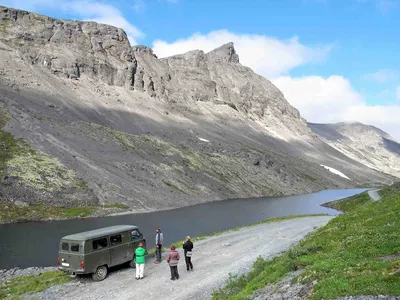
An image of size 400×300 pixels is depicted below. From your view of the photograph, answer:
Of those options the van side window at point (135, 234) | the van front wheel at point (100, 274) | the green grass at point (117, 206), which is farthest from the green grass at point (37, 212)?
the van front wheel at point (100, 274)

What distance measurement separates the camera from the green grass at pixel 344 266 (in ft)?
42.4

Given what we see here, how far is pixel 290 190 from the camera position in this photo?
147m

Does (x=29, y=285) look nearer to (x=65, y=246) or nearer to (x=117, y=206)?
(x=65, y=246)

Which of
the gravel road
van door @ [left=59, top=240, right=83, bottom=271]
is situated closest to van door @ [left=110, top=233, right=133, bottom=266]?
the gravel road

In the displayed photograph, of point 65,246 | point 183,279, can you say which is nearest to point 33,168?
point 65,246

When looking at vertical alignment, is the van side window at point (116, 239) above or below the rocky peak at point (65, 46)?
below

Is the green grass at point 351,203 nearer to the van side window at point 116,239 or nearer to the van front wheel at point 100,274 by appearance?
the van side window at point 116,239

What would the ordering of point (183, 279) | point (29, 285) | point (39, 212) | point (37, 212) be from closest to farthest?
point (183, 279) < point (29, 285) < point (37, 212) < point (39, 212)

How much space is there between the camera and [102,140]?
383 ft

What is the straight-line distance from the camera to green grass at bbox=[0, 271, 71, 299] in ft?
85.1

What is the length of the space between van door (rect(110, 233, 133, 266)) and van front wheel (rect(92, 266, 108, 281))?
83cm

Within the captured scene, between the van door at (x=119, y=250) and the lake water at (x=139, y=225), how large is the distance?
54.1 ft

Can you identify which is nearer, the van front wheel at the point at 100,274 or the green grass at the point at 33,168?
the van front wheel at the point at 100,274

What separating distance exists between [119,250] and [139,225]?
3914 centimetres
